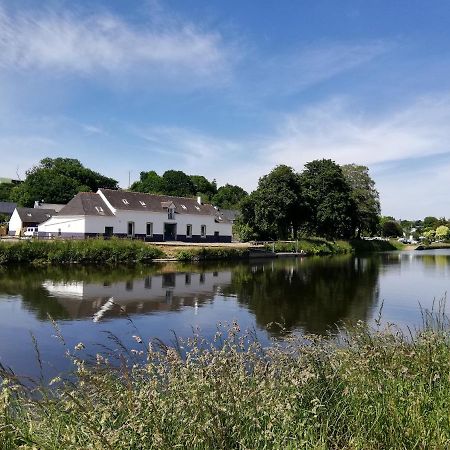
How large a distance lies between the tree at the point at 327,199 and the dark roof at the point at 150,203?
47.0ft

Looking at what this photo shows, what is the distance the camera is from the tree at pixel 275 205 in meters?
54.5

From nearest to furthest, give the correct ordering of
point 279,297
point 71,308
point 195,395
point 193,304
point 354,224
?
point 195,395
point 71,308
point 193,304
point 279,297
point 354,224

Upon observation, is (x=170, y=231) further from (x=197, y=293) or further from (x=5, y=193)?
(x=5, y=193)

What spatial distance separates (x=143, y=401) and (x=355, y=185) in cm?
7452

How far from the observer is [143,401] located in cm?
374

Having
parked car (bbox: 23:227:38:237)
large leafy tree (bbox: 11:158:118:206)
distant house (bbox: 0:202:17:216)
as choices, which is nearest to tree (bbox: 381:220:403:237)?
large leafy tree (bbox: 11:158:118:206)

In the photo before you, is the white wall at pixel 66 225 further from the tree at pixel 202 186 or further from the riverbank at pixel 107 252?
the tree at pixel 202 186

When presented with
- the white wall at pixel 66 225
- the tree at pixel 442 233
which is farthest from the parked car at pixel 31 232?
the tree at pixel 442 233

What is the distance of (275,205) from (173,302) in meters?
37.6

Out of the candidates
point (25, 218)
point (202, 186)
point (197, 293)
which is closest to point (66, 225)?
point (25, 218)

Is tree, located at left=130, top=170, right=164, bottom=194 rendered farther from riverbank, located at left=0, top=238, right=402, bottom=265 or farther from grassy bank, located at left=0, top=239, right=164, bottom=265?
grassy bank, located at left=0, top=239, right=164, bottom=265

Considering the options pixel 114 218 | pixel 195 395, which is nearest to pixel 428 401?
pixel 195 395

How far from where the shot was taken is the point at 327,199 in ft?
195

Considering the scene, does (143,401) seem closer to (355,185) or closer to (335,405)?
(335,405)
